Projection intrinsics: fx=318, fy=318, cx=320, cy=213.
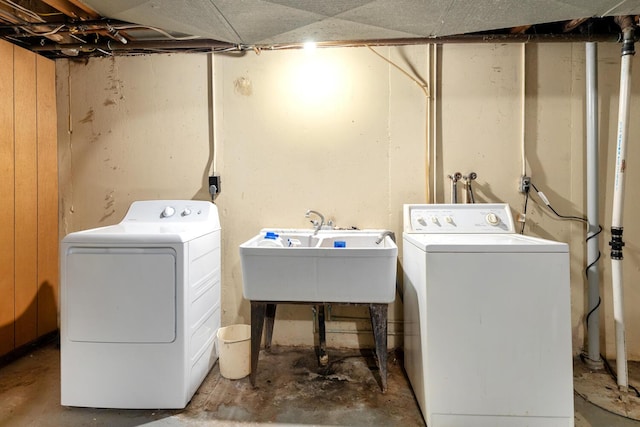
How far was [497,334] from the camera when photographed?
136 centimetres

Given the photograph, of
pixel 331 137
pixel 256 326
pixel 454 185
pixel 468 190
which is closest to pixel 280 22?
pixel 331 137

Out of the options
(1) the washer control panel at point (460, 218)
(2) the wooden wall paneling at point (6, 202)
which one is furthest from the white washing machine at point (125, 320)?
(1) the washer control panel at point (460, 218)

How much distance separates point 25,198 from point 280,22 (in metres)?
1.95

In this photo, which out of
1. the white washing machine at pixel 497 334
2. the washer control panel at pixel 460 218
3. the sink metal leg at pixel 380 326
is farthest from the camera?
the washer control panel at pixel 460 218

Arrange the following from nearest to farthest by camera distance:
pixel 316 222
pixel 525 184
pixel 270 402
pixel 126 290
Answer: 1. pixel 126 290
2. pixel 270 402
3. pixel 525 184
4. pixel 316 222

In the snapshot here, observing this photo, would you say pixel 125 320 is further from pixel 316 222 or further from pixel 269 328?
pixel 316 222

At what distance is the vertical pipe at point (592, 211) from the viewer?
75.5 inches

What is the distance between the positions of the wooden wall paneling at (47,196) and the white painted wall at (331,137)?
0.07m

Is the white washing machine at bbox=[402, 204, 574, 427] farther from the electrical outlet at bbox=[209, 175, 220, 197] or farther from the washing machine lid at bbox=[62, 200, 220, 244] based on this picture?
the electrical outlet at bbox=[209, 175, 220, 197]

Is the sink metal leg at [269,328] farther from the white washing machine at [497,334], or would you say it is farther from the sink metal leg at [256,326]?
the white washing machine at [497,334]

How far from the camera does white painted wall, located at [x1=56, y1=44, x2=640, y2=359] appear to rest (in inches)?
79.6

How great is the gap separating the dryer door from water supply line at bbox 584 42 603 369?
2.39 m

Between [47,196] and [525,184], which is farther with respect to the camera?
A: [47,196]

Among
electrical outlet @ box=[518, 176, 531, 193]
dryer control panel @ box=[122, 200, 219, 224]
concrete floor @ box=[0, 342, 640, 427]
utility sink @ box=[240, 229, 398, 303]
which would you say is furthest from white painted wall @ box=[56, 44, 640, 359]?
utility sink @ box=[240, 229, 398, 303]
